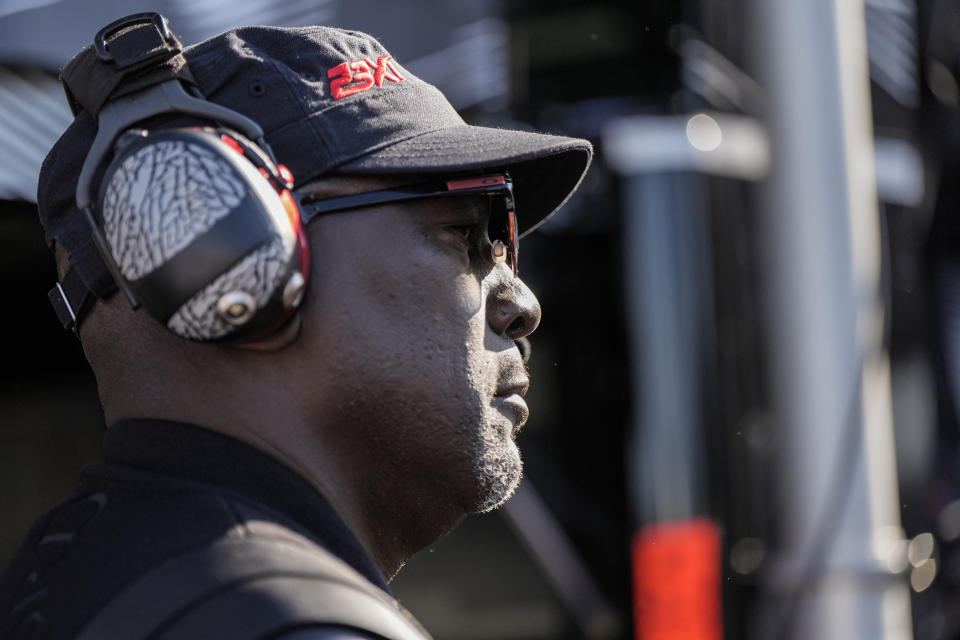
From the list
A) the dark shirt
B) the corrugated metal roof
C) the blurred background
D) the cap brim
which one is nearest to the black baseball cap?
the cap brim

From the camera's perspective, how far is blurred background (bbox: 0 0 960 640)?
3074 mm

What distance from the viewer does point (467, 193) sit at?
1531 mm

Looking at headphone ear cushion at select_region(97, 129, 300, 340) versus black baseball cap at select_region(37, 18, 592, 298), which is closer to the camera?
headphone ear cushion at select_region(97, 129, 300, 340)

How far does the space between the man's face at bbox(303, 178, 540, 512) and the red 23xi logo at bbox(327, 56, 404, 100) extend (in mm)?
114

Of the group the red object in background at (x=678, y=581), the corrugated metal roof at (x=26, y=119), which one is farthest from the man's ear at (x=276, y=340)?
the red object in background at (x=678, y=581)

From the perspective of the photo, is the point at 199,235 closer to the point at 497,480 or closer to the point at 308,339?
the point at 308,339

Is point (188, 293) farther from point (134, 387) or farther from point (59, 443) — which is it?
point (59, 443)

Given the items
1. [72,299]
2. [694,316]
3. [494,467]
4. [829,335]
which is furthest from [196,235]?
[694,316]

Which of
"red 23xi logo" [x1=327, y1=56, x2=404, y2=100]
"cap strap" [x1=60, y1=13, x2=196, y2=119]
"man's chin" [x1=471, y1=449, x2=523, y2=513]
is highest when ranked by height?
"cap strap" [x1=60, y1=13, x2=196, y2=119]

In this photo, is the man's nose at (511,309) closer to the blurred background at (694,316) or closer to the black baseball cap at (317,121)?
the black baseball cap at (317,121)

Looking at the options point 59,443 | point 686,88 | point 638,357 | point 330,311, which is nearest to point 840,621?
point 638,357

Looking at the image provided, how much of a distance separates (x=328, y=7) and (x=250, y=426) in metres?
1.92

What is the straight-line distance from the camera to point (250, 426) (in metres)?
1.38

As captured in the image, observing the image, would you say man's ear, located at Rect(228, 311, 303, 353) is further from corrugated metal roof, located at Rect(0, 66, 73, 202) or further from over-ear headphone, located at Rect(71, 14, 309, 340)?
corrugated metal roof, located at Rect(0, 66, 73, 202)
